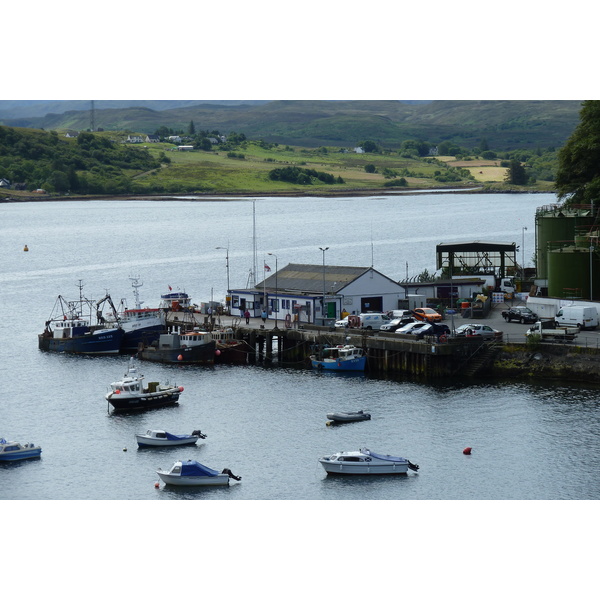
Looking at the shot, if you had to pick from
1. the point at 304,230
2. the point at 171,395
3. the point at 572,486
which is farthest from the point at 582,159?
the point at 304,230

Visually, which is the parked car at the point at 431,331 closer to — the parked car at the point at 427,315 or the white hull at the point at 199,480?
the parked car at the point at 427,315

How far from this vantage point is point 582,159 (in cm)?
8644

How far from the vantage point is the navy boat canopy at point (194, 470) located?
4934 centimetres

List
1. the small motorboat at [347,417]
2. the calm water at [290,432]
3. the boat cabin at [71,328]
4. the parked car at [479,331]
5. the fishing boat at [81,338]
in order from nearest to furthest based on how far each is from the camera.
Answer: the calm water at [290,432] < the small motorboat at [347,417] < the parked car at [479,331] < the fishing boat at [81,338] < the boat cabin at [71,328]

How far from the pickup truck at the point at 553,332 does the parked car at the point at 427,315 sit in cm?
783

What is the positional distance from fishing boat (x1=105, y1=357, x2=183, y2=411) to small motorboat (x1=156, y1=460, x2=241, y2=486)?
45.5 ft

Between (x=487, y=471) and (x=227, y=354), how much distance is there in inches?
1127

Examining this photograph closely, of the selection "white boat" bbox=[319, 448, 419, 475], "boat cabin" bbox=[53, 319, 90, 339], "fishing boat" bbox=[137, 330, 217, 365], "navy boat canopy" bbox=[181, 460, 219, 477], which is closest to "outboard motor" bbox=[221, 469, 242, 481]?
"navy boat canopy" bbox=[181, 460, 219, 477]

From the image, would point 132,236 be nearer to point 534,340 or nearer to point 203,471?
point 534,340

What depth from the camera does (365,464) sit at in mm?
50406

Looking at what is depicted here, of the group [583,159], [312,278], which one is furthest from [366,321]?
[583,159]

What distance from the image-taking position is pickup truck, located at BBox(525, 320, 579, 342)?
67188 mm

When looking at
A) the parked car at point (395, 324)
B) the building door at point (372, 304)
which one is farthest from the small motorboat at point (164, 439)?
the building door at point (372, 304)

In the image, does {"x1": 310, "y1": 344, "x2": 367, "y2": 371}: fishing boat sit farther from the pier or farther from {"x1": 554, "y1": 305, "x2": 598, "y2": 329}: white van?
{"x1": 554, "y1": 305, "x2": 598, "y2": 329}: white van
